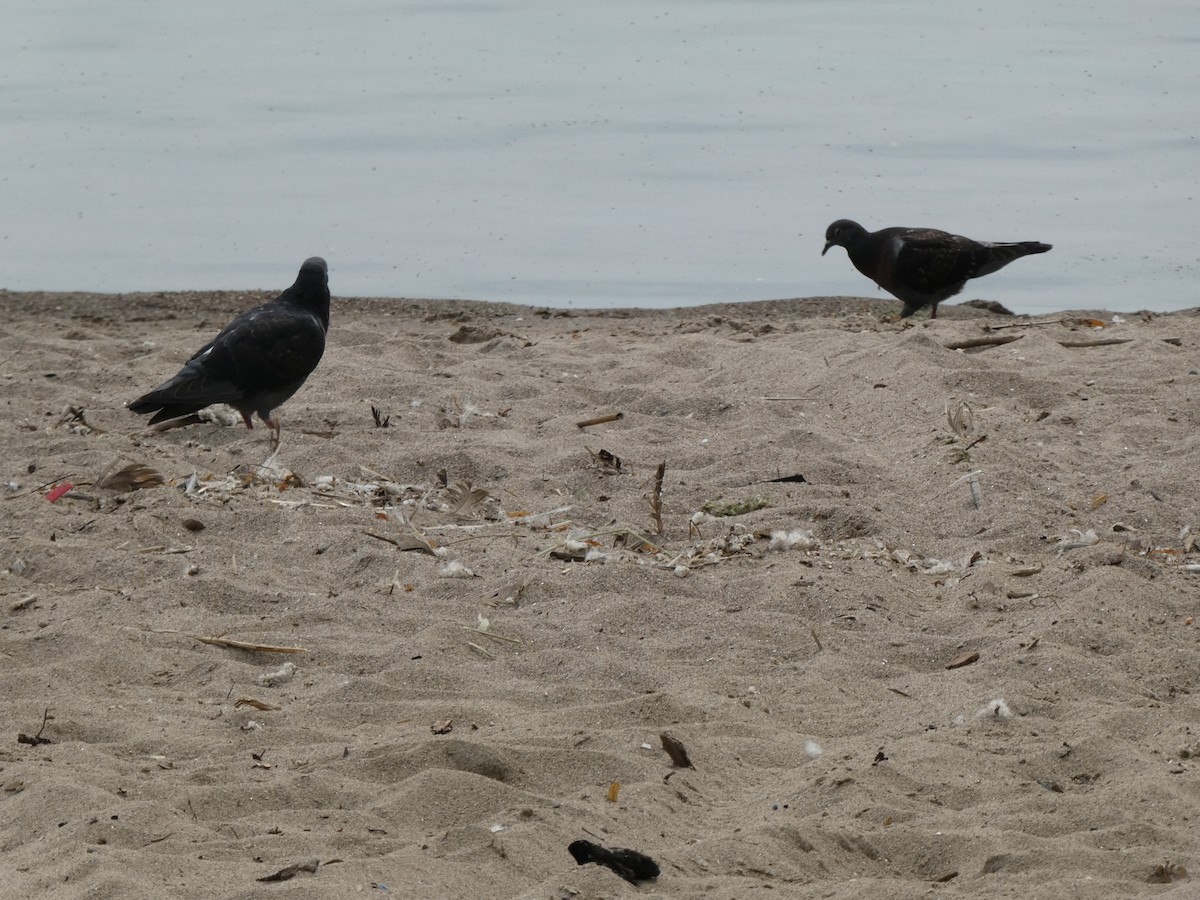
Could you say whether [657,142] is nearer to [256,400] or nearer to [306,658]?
[256,400]

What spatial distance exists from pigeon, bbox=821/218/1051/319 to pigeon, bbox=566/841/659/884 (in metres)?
5.53

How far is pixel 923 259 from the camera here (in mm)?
7824

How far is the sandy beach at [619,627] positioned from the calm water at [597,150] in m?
2.48

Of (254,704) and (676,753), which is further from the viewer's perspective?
(254,704)

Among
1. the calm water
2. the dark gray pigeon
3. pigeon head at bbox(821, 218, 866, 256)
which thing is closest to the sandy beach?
the dark gray pigeon

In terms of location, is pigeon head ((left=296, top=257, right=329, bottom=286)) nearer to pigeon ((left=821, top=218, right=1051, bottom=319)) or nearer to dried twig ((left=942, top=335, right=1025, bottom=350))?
dried twig ((left=942, top=335, right=1025, bottom=350))

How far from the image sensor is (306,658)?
12.8 ft

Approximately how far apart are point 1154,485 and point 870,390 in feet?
4.94

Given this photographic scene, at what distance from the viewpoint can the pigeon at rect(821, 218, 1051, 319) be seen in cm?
784

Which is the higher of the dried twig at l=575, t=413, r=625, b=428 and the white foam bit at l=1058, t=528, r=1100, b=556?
the dried twig at l=575, t=413, r=625, b=428

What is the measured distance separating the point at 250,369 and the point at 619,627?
2.38 meters

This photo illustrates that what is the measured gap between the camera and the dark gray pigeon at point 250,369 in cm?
582

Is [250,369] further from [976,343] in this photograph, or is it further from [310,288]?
[976,343]

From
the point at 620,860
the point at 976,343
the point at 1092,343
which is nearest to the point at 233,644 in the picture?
the point at 620,860
